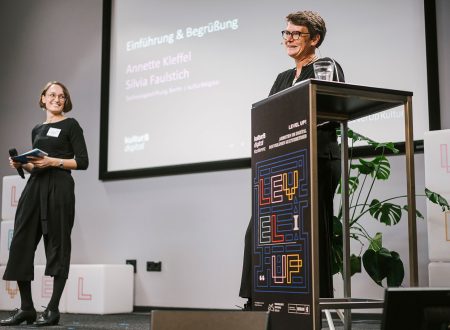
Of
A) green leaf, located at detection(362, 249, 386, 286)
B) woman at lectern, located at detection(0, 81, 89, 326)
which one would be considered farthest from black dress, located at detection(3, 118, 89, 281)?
green leaf, located at detection(362, 249, 386, 286)

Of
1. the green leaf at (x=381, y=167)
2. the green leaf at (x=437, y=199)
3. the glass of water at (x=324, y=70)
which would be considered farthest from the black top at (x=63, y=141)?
the glass of water at (x=324, y=70)

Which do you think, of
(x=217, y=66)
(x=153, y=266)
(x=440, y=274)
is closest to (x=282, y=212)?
(x=440, y=274)

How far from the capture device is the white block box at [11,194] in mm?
4980

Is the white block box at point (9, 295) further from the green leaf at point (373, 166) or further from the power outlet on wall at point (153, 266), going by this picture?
the green leaf at point (373, 166)

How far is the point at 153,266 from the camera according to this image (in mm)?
4691

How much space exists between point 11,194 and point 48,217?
5.83 ft

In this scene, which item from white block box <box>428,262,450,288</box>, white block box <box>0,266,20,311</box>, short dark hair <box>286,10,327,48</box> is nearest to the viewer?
short dark hair <box>286,10,327,48</box>

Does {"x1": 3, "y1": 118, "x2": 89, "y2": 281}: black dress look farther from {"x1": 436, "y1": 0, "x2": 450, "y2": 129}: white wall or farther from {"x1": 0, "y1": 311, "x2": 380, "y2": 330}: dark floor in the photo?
{"x1": 436, "y1": 0, "x2": 450, "y2": 129}: white wall

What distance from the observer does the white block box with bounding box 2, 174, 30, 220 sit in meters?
4.98

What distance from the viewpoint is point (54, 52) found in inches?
218

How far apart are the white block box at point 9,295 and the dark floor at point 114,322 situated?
1.20ft

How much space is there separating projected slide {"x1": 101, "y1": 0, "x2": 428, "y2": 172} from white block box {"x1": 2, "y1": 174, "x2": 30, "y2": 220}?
26.0 inches

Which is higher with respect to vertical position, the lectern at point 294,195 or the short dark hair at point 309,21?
the short dark hair at point 309,21

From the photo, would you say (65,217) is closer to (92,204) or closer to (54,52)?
(92,204)
